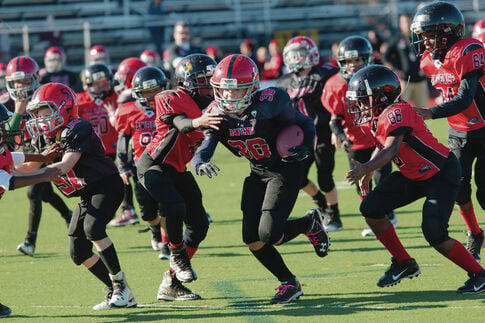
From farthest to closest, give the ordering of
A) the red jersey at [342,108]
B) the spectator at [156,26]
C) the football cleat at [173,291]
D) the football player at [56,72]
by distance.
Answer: the spectator at [156,26] → the football player at [56,72] → the red jersey at [342,108] → the football cleat at [173,291]

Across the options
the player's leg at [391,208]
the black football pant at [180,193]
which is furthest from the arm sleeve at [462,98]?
the black football pant at [180,193]

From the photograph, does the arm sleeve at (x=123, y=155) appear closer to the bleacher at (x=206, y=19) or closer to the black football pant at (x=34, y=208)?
the black football pant at (x=34, y=208)

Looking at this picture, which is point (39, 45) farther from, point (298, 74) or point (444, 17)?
point (444, 17)

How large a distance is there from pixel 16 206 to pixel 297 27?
12.6 m

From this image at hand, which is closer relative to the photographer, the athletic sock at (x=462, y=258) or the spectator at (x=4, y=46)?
the athletic sock at (x=462, y=258)

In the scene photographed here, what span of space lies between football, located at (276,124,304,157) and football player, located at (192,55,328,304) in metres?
0.03

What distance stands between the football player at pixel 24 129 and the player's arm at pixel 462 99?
162 inches

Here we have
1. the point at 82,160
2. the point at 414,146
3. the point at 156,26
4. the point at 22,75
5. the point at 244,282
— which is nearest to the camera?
the point at 414,146

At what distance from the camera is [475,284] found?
18.6ft

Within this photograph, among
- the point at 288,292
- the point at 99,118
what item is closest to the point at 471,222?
the point at 288,292

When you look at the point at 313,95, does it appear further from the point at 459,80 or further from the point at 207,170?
the point at 207,170

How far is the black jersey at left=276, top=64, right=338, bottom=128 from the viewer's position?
9.04 m

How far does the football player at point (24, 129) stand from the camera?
8.27 metres

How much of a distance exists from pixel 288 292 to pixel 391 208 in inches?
37.1
